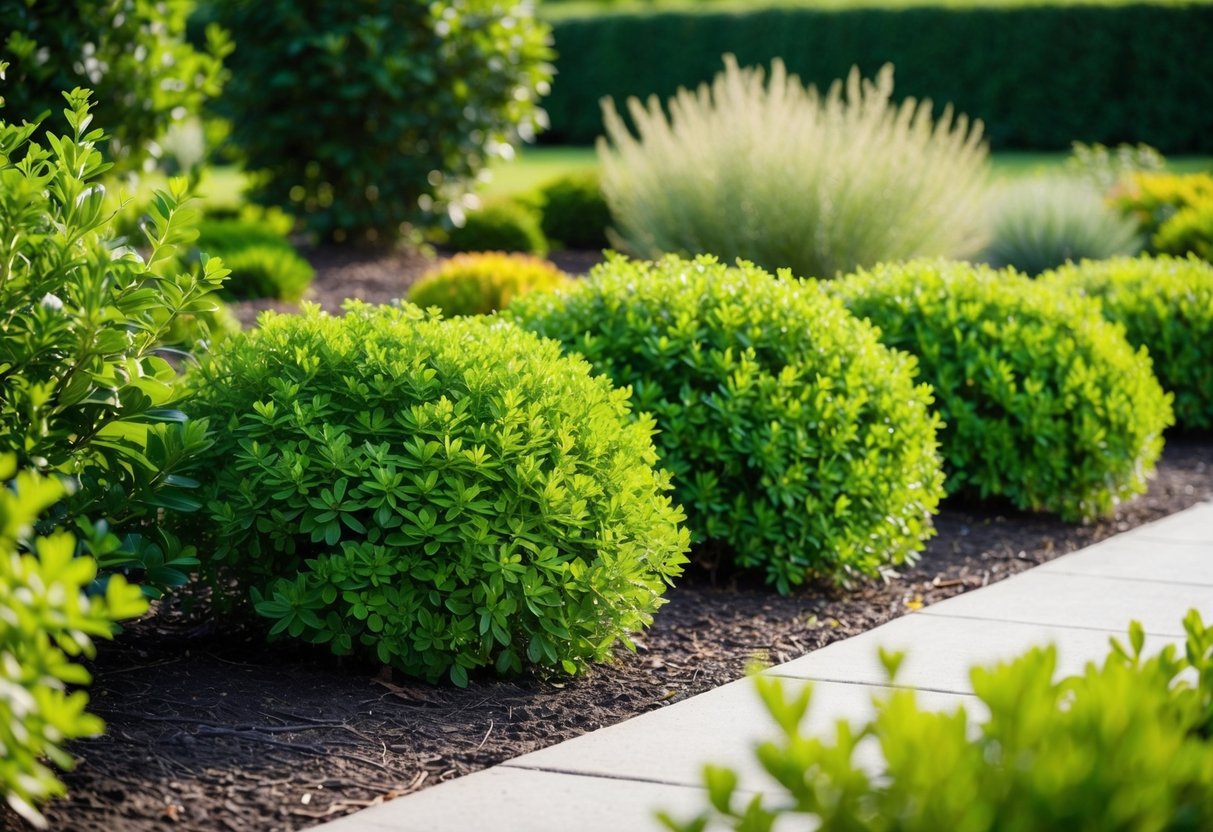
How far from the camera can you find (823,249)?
888cm

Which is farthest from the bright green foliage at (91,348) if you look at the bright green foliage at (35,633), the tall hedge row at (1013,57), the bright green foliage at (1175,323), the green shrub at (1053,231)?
the tall hedge row at (1013,57)

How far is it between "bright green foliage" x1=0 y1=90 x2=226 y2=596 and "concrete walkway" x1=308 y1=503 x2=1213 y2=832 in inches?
41.8

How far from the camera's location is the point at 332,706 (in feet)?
12.1

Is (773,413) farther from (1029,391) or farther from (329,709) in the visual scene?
(329,709)

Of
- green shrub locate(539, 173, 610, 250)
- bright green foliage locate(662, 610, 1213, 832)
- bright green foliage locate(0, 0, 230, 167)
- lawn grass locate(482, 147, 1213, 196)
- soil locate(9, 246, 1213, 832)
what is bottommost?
lawn grass locate(482, 147, 1213, 196)

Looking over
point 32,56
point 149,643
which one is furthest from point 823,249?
point 149,643

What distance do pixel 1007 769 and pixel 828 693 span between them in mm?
1854

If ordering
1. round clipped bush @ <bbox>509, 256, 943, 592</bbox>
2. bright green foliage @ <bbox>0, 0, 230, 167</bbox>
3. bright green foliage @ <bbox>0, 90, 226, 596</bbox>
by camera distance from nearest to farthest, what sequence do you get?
bright green foliage @ <bbox>0, 90, 226, 596</bbox>
round clipped bush @ <bbox>509, 256, 943, 592</bbox>
bright green foliage @ <bbox>0, 0, 230, 167</bbox>

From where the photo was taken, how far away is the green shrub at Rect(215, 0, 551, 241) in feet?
36.0

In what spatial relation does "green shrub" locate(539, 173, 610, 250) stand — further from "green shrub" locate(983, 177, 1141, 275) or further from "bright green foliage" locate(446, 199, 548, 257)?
"green shrub" locate(983, 177, 1141, 275)

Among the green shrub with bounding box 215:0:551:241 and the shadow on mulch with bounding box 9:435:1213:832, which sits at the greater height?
the green shrub with bounding box 215:0:551:241

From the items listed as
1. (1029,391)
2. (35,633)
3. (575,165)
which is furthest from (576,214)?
(35,633)

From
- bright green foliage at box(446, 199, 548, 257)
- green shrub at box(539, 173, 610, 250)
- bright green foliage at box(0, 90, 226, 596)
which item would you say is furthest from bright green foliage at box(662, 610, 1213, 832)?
green shrub at box(539, 173, 610, 250)

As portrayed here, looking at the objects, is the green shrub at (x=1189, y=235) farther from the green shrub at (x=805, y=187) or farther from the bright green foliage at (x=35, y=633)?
the bright green foliage at (x=35, y=633)
